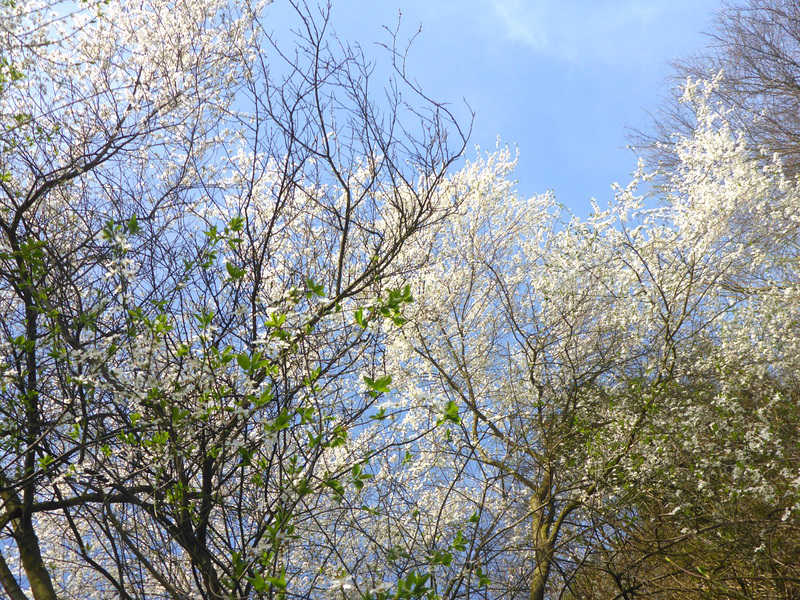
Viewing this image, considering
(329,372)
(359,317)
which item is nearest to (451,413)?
(359,317)

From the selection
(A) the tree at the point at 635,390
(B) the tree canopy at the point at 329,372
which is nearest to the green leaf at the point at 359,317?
(B) the tree canopy at the point at 329,372

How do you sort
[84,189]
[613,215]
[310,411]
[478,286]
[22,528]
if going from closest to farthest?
1. [310,411]
2. [22,528]
3. [84,189]
4. [613,215]
5. [478,286]

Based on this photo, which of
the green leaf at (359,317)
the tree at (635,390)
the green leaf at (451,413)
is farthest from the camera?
the tree at (635,390)

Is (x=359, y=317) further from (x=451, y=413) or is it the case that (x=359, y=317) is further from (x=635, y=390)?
(x=635, y=390)

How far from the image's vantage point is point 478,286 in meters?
9.22

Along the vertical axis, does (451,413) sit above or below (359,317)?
below

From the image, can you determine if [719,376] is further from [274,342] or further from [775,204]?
[274,342]

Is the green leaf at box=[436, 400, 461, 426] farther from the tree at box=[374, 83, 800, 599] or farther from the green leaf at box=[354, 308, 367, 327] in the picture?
the tree at box=[374, 83, 800, 599]

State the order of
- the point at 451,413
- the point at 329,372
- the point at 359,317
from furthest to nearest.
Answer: the point at 329,372 < the point at 451,413 < the point at 359,317

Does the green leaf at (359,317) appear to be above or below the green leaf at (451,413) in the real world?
above

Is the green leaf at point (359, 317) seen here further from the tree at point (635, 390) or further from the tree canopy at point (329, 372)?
the tree at point (635, 390)

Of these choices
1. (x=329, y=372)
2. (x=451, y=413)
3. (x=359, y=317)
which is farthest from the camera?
(x=329, y=372)

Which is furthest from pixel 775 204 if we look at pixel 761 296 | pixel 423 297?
pixel 423 297

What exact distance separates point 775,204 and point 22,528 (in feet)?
27.9
